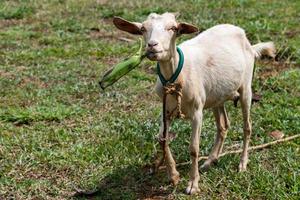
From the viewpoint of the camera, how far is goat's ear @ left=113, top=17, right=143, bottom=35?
455 centimetres

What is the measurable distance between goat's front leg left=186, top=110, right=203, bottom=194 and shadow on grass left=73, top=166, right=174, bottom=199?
0.21 meters

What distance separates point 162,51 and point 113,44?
17.8 feet

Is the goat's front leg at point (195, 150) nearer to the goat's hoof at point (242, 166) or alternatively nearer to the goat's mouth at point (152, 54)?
the goat's hoof at point (242, 166)

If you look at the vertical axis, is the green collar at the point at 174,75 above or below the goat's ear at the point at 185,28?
below

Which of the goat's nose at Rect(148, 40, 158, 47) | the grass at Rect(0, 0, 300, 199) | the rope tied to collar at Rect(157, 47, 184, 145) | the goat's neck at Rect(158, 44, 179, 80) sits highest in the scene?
the goat's nose at Rect(148, 40, 158, 47)

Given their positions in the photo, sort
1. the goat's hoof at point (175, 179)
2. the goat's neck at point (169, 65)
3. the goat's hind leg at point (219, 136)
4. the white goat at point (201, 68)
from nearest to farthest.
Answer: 1. the white goat at point (201, 68)
2. the goat's neck at point (169, 65)
3. the goat's hoof at point (175, 179)
4. the goat's hind leg at point (219, 136)

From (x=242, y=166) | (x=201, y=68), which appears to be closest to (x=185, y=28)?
(x=201, y=68)

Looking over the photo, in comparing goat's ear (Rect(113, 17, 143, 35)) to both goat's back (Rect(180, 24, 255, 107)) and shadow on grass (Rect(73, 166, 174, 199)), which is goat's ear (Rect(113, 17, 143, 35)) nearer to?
goat's back (Rect(180, 24, 255, 107))

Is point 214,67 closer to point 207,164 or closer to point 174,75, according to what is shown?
point 174,75

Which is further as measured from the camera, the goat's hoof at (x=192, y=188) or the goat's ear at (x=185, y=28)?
the goat's hoof at (x=192, y=188)

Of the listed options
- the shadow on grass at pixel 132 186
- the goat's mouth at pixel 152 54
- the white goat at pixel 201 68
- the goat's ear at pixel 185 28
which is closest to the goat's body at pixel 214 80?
the white goat at pixel 201 68

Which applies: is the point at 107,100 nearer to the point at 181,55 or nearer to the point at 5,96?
the point at 5,96

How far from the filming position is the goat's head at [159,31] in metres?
4.32

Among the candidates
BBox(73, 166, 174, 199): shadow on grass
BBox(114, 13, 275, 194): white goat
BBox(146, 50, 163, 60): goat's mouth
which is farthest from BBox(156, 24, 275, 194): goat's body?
BBox(146, 50, 163, 60): goat's mouth
